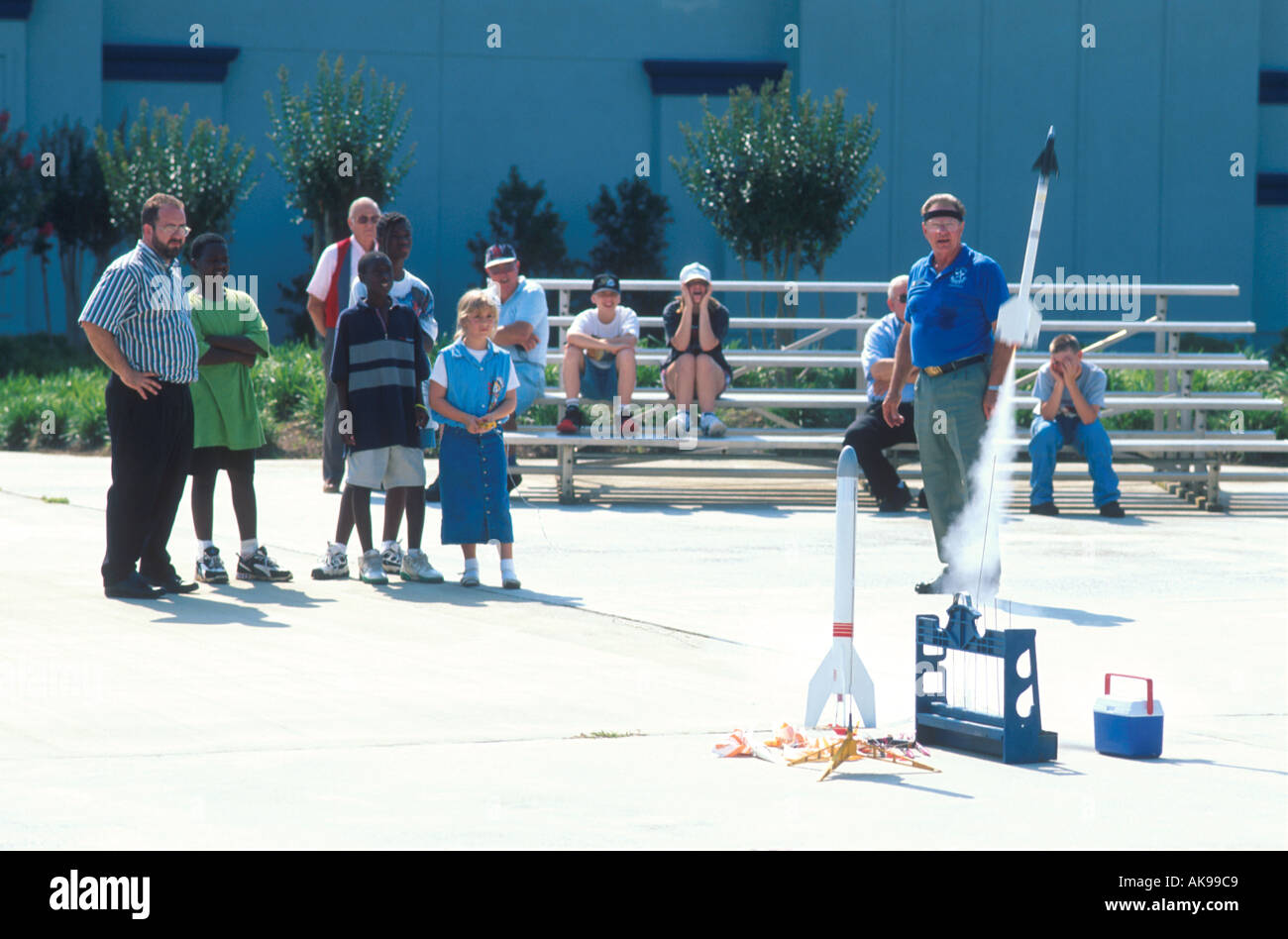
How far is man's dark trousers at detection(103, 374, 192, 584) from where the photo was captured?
27.5 feet

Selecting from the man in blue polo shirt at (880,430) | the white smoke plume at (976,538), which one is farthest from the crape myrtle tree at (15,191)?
the white smoke plume at (976,538)

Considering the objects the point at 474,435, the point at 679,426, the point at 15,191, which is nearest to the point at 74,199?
the point at 15,191

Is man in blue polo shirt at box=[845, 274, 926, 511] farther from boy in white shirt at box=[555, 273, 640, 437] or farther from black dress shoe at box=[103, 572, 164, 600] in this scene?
black dress shoe at box=[103, 572, 164, 600]

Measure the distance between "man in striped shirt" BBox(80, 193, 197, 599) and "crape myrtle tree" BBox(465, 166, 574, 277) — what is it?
14416mm

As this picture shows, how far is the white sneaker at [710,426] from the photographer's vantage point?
44.3 feet

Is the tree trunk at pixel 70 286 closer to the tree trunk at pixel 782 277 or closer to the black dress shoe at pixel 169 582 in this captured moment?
the tree trunk at pixel 782 277

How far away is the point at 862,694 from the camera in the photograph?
593 cm

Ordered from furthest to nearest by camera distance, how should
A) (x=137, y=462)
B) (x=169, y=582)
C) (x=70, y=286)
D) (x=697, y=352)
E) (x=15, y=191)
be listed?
(x=70, y=286), (x=15, y=191), (x=697, y=352), (x=169, y=582), (x=137, y=462)

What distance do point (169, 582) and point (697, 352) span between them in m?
5.92

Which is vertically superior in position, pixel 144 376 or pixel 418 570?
pixel 144 376

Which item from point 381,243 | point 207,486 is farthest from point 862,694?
point 381,243

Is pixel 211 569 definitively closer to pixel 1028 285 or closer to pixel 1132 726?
pixel 1028 285

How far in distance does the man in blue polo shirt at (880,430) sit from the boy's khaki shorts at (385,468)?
4.54m

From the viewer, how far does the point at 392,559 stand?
9281 mm
